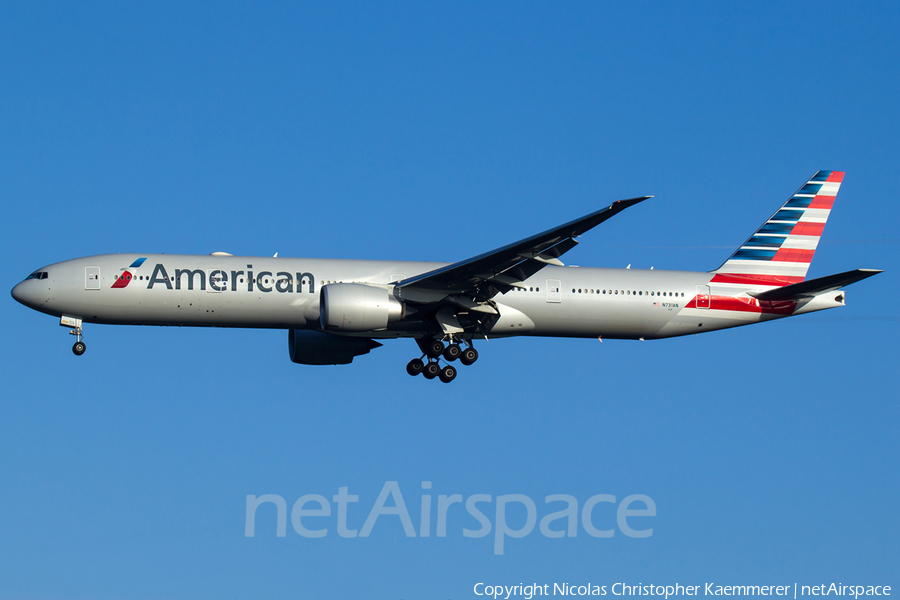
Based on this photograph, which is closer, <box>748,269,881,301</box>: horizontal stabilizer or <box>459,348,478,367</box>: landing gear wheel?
<box>748,269,881,301</box>: horizontal stabilizer

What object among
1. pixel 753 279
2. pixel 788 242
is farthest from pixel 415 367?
pixel 788 242

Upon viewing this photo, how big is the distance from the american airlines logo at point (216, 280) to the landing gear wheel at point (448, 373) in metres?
5.32

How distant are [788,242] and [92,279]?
2535cm

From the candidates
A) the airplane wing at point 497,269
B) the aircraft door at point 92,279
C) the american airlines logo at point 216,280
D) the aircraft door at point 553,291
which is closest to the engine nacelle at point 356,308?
the airplane wing at point 497,269

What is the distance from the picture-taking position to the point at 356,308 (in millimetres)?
31766

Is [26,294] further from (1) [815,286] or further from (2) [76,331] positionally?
(1) [815,286]

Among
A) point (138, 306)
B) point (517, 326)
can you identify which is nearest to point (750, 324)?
point (517, 326)

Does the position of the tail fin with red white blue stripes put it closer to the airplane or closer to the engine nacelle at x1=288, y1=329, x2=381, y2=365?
the airplane

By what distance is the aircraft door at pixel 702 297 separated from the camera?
121ft

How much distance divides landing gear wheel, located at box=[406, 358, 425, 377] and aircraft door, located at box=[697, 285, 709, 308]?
33.7ft

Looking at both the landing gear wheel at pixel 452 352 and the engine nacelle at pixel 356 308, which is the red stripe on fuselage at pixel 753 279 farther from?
the engine nacelle at pixel 356 308

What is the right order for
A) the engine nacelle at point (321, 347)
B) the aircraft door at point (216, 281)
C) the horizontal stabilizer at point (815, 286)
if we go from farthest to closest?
1. the engine nacelle at point (321, 347)
2. the aircraft door at point (216, 281)
3. the horizontal stabilizer at point (815, 286)

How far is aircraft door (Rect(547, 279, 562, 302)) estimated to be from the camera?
34.8 metres

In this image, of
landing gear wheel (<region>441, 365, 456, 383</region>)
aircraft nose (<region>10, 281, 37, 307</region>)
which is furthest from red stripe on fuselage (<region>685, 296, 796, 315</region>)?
aircraft nose (<region>10, 281, 37, 307</region>)
